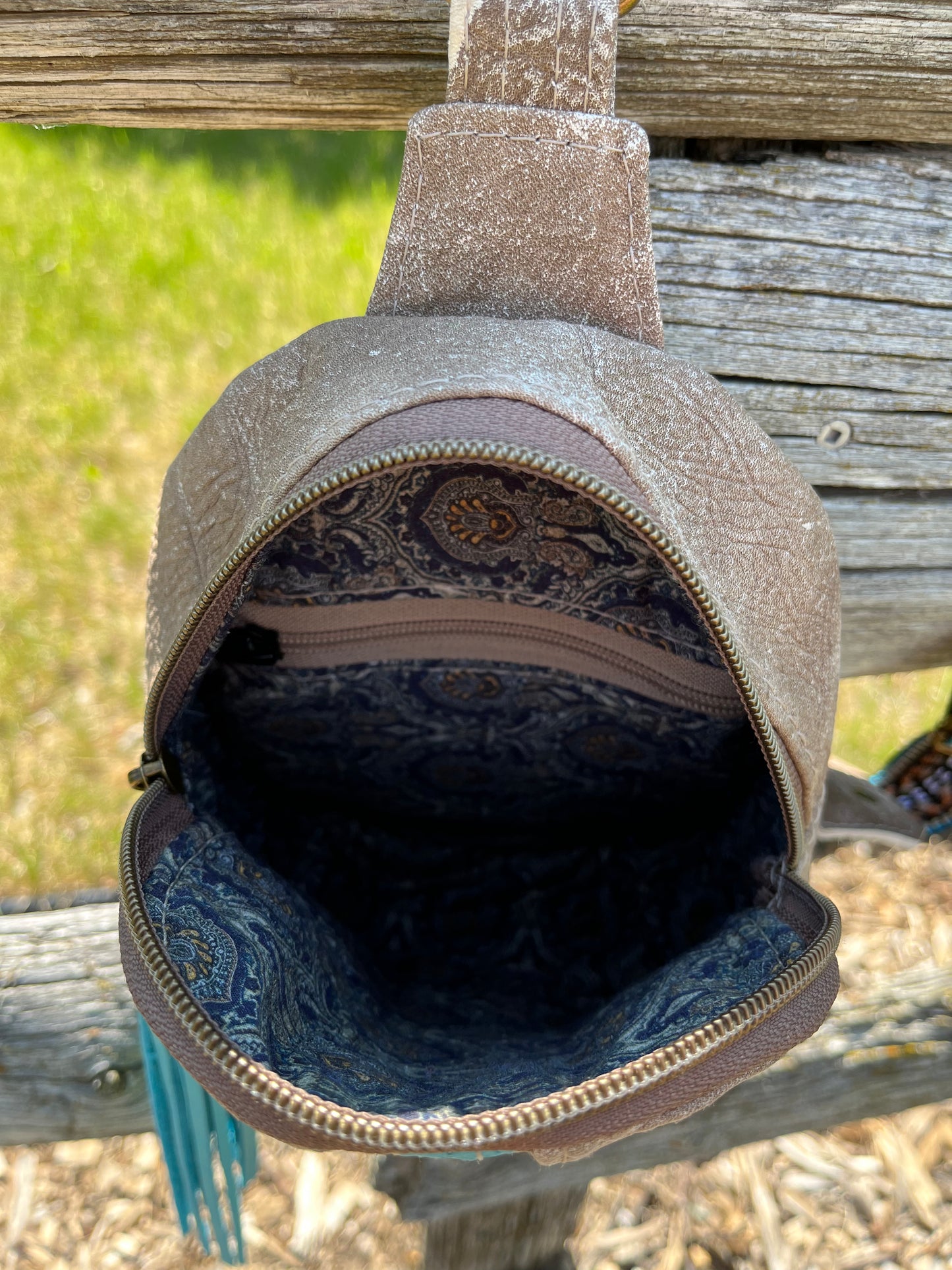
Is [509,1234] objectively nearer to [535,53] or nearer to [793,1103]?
[793,1103]

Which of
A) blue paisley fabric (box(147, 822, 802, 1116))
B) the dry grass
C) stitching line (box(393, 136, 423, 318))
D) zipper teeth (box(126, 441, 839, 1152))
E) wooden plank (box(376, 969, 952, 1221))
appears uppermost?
stitching line (box(393, 136, 423, 318))

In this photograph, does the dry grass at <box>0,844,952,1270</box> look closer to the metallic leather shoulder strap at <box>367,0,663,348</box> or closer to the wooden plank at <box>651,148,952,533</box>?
the wooden plank at <box>651,148,952,533</box>

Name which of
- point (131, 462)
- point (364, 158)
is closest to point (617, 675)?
point (131, 462)

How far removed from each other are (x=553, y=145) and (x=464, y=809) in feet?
2.88

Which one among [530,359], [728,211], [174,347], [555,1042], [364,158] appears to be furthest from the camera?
[364,158]

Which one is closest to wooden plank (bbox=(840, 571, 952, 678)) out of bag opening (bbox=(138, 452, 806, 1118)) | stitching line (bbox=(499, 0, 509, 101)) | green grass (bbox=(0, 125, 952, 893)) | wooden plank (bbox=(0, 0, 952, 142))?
bag opening (bbox=(138, 452, 806, 1118))

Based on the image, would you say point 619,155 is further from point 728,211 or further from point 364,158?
point 364,158

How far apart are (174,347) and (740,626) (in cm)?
294

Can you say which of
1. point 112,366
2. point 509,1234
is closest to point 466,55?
point 509,1234

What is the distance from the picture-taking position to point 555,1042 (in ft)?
3.58

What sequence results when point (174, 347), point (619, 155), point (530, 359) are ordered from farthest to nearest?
point (174, 347) → point (619, 155) → point (530, 359)

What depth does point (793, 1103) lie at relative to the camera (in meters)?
1.54

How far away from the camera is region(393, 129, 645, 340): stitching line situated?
98 cm

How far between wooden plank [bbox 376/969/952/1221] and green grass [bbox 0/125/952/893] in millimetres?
1296
